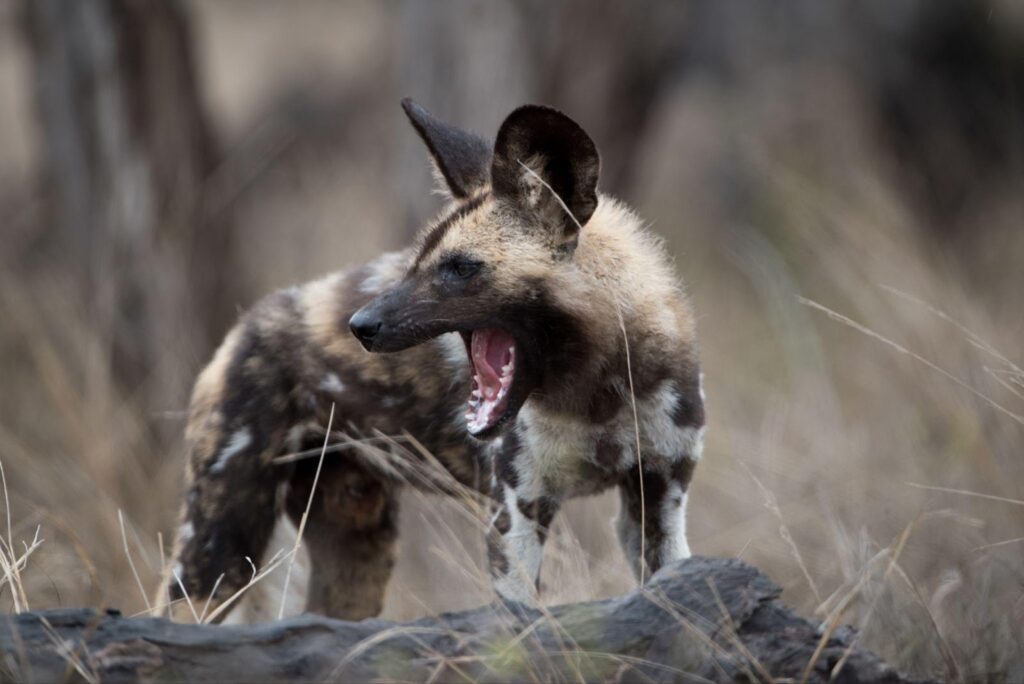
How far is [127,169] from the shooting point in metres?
6.56

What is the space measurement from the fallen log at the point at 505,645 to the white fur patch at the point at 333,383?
132cm

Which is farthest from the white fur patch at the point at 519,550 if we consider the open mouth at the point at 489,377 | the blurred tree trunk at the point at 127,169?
the blurred tree trunk at the point at 127,169

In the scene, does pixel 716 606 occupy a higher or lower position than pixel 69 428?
higher

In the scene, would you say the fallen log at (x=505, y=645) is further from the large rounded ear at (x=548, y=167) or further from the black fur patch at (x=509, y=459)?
the large rounded ear at (x=548, y=167)

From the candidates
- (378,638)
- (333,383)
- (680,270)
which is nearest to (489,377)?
(333,383)

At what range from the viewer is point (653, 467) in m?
3.40

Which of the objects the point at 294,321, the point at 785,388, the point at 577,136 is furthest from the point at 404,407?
the point at 785,388

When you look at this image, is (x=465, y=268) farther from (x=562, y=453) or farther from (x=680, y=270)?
(x=680, y=270)

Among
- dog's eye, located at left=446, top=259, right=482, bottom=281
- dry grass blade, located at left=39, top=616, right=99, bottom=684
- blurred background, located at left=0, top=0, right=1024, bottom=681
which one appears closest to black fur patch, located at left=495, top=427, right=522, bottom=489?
blurred background, located at left=0, top=0, right=1024, bottom=681

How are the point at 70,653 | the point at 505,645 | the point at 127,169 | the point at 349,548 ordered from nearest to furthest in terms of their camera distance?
the point at 70,653 < the point at 505,645 < the point at 349,548 < the point at 127,169

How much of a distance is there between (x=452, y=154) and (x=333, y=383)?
32.7 inches

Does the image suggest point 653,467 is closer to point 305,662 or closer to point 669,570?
point 669,570

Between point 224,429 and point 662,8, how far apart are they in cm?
401

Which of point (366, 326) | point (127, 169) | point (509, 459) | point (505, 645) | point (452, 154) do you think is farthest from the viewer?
point (127, 169)
